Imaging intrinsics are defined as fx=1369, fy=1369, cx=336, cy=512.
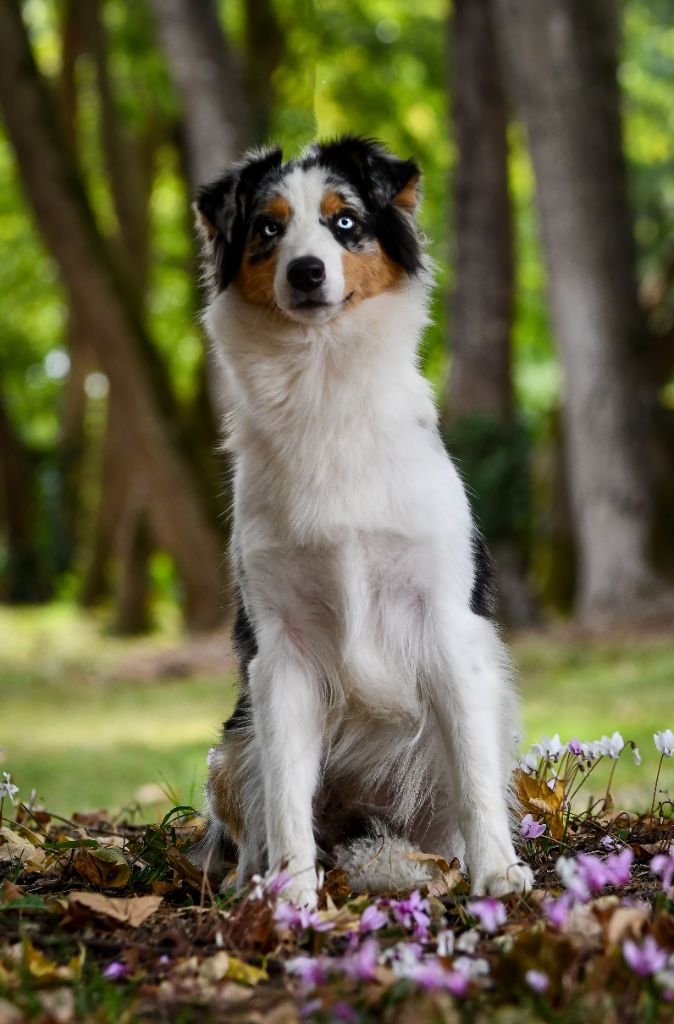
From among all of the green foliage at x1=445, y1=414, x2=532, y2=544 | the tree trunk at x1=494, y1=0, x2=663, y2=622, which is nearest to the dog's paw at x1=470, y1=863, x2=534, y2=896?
the tree trunk at x1=494, y1=0, x2=663, y2=622

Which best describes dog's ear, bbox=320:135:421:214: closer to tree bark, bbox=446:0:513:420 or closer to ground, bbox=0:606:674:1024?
ground, bbox=0:606:674:1024

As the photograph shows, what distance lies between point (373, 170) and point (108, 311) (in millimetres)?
10481

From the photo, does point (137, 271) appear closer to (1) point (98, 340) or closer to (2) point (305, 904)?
(1) point (98, 340)

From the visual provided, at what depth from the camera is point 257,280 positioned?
3.76 meters

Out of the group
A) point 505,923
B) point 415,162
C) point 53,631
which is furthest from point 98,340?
point 505,923

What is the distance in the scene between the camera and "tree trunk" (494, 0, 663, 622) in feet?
38.5

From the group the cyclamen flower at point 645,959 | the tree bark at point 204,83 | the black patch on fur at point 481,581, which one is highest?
the tree bark at point 204,83

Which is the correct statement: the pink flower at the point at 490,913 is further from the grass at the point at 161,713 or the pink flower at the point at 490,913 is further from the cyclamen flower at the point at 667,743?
the grass at the point at 161,713

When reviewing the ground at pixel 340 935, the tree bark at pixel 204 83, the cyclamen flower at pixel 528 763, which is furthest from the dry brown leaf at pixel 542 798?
the tree bark at pixel 204 83

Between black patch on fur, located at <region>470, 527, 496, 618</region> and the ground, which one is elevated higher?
black patch on fur, located at <region>470, 527, 496, 618</region>

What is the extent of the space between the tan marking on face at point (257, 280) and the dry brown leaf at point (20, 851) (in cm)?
175

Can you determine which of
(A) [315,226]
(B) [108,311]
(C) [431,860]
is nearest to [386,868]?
(C) [431,860]

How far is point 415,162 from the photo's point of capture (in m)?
3.91

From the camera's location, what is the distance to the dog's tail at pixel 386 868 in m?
3.60
